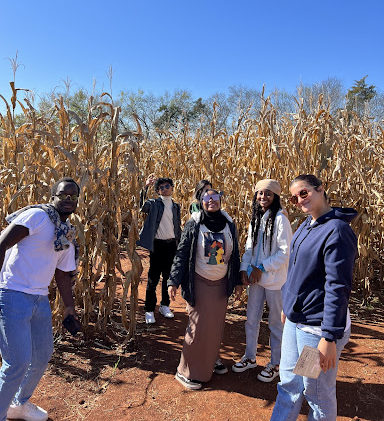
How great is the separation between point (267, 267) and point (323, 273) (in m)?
1.09

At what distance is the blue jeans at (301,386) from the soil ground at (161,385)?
725mm

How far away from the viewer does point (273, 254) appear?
9.41 feet

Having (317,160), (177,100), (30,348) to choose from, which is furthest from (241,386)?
(177,100)

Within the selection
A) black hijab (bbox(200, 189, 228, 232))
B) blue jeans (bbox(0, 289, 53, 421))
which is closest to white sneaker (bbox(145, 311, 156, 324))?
black hijab (bbox(200, 189, 228, 232))

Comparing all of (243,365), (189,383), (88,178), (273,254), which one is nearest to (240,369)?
(243,365)

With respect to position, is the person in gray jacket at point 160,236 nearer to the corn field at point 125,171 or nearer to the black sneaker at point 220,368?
the corn field at point 125,171

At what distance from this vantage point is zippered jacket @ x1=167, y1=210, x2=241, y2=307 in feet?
9.11

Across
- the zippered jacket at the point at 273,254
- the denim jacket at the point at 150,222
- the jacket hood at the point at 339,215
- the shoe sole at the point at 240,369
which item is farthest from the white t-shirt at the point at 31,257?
the denim jacket at the point at 150,222

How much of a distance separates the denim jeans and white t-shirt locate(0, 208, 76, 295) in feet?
5.72

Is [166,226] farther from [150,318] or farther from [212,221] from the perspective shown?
[212,221]

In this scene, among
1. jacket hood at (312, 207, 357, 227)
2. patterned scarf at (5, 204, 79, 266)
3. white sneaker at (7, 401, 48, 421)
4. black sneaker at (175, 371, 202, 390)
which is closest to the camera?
jacket hood at (312, 207, 357, 227)

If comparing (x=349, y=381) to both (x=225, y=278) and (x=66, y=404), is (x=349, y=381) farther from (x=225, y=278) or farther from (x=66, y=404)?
(x=66, y=404)

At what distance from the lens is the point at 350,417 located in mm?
2438

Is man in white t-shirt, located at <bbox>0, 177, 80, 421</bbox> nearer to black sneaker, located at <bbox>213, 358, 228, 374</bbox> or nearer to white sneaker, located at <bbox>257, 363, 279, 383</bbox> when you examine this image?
black sneaker, located at <bbox>213, 358, 228, 374</bbox>
